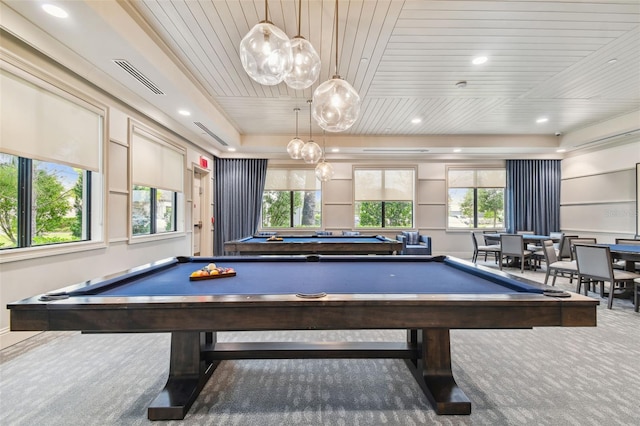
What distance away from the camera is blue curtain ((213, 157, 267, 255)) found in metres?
7.22

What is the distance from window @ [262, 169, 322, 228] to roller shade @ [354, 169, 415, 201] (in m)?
A: 1.11

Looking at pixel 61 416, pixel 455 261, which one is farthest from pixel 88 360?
pixel 455 261

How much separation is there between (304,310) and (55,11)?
286 centimetres

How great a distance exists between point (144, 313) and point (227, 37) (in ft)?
9.12

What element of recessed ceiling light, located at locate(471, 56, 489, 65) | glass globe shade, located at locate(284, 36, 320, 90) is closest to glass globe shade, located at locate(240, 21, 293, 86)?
glass globe shade, located at locate(284, 36, 320, 90)

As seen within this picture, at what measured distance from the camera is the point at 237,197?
7270mm

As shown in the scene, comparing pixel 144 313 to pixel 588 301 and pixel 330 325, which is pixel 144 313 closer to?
pixel 330 325

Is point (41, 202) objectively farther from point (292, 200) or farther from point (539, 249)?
point (539, 249)

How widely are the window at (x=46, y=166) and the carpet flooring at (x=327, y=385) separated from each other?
111 cm

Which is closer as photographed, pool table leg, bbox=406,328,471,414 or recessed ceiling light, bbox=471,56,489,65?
pool table leg, bbox=406,328,471,414

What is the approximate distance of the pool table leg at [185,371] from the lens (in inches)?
68.0

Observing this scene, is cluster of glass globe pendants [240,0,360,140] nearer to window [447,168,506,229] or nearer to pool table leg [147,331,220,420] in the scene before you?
pool table leg [147,331,220,420]

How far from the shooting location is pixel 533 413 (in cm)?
168

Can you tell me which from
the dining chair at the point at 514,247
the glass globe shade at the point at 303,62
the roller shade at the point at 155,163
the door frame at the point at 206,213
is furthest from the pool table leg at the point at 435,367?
the door frame at the point at 206,213
